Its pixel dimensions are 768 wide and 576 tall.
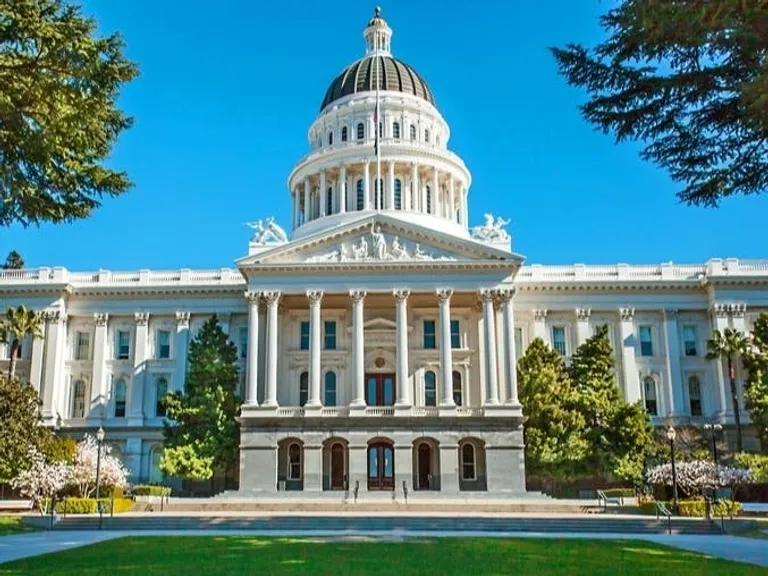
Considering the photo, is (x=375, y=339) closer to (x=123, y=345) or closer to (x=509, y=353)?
(x=509, y=353)

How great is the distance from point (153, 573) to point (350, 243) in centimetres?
3719

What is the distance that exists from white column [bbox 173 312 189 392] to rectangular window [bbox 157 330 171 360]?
810mm

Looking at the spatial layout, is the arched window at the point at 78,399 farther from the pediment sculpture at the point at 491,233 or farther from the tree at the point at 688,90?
the tree at the point at 688,90

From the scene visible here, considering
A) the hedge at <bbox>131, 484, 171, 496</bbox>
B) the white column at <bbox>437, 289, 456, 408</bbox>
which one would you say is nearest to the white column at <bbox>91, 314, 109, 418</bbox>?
the hedge at <bbox>131, 484, 171, 496</bbox>

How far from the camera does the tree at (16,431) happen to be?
42.0 meters

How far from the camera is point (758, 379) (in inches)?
1982

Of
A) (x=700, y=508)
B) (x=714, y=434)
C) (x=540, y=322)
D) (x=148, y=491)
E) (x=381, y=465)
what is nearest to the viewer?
(x=700, y=508)

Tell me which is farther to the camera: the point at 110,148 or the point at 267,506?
the point at 267,506

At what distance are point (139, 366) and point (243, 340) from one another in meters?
7.86

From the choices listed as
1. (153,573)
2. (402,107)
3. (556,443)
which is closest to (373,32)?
(402,107)

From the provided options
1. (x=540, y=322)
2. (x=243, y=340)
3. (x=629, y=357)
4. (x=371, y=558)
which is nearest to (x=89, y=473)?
(x=243, y=340)

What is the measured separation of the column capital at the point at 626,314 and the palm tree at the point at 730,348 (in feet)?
18.3

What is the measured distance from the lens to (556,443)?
159 ft

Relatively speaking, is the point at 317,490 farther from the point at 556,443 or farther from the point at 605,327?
the point at 605,327
